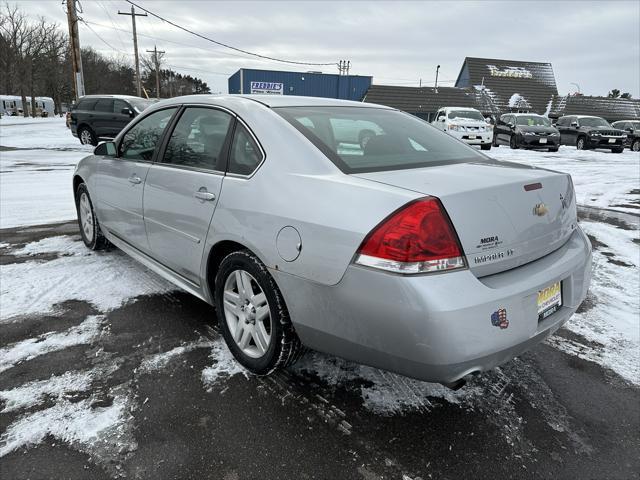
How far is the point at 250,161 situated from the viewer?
101 inches

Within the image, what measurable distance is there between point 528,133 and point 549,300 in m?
18.4

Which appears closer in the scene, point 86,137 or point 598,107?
point 86,137

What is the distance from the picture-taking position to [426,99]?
41125 millimetres

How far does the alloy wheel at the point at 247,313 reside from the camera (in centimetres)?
251

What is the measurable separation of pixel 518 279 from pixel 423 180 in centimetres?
61

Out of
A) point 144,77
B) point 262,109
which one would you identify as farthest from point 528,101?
point 144,77

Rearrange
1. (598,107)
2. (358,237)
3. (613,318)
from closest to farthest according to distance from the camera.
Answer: (358,237) < (613,318) < (598,107)

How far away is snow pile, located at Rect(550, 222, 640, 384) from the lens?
116 inches

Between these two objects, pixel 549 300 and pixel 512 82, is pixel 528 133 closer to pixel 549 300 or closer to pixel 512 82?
pixel 549 300

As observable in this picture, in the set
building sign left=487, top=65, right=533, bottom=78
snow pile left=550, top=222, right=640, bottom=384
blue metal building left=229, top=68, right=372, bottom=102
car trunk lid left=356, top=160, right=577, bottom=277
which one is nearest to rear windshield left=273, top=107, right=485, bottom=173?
car trunk lid left=356, top=160, right=577, bottom=277

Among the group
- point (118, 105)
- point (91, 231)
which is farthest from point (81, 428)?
point (118, 105)

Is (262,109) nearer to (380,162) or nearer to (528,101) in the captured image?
(380,162)

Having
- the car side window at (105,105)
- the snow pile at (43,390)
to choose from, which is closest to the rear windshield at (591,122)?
the car side window at (105,105)

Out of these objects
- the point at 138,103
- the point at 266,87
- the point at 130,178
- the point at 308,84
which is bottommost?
the point at 130,178
